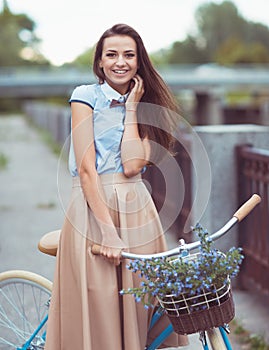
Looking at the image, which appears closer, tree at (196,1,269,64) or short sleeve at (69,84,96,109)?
short sleeve at (69,84,96,109)

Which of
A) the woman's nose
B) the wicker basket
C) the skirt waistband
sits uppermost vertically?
the woman's nose

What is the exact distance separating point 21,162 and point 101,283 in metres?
16.1

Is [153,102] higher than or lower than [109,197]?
higher

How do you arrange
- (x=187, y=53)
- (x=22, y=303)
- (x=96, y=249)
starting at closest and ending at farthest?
(x=96, y=249)
(x=22, y=303)
(x=187, y=53)

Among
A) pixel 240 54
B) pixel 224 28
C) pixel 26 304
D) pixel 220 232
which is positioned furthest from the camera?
pixel 224 28

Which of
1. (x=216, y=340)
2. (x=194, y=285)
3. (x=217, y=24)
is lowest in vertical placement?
(x=217, y=24)

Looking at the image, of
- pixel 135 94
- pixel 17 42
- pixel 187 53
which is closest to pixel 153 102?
pixel 135 94

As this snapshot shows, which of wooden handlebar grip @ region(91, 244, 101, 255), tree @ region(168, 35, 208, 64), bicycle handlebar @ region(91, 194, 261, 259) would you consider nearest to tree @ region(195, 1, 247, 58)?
tree @ region(168, 35, 208, 64)

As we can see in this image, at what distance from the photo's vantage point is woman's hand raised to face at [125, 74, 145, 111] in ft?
10.7

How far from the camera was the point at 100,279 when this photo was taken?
327 centimetres

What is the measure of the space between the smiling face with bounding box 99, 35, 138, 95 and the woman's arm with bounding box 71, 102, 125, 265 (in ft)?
0.58

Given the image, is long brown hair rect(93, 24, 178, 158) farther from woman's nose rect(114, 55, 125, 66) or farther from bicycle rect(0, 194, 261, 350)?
bicycle rect(0, 194, 261, 350)

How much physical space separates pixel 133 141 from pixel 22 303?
1.21 metres

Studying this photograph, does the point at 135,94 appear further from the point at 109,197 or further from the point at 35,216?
the point at 35,216
